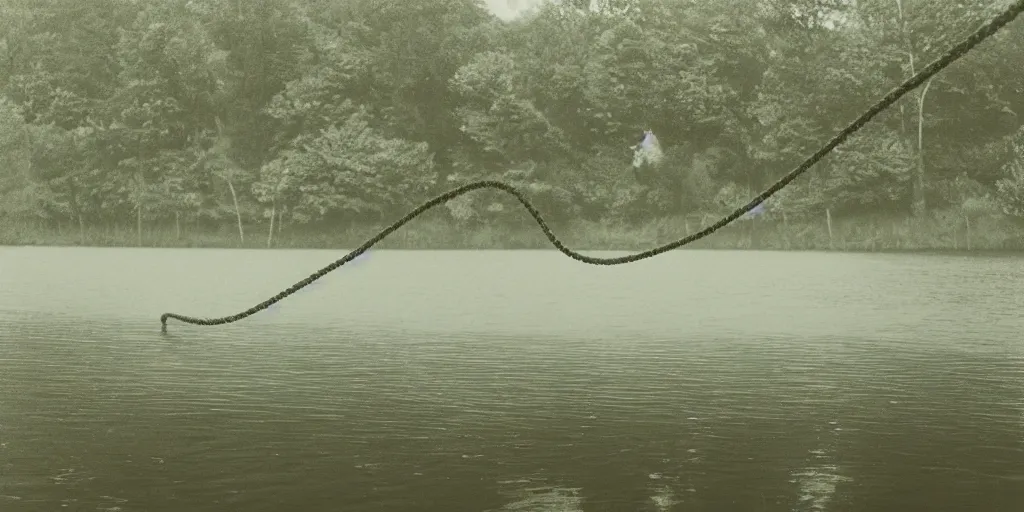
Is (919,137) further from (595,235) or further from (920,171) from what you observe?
(595,235)

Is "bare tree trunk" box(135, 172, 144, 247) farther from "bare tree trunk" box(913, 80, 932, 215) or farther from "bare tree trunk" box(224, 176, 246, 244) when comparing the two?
"bare tree trunk" box(913, 80, 932, 215)

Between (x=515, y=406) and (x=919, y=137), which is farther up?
(x=919, y=137)

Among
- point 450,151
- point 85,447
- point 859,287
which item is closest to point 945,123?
point 450,151

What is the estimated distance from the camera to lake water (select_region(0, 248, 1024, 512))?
898 centimetres

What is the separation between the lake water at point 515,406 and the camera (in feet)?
29.5

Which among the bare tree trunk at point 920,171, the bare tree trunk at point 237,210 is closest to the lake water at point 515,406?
the bare tree trunk at point 920,171

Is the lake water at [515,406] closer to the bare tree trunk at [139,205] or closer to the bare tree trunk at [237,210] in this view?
the bare tree trunk at [237,210]

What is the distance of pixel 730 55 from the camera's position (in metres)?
77.1

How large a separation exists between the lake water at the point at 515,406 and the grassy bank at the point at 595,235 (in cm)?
4089

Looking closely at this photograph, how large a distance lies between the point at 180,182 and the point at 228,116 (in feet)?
20.5

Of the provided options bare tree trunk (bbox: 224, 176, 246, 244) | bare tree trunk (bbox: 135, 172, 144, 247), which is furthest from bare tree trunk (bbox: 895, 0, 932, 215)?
bare tree trunk (bbox: 135, 172, 144, 247)

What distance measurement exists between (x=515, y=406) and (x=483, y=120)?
2545 inches

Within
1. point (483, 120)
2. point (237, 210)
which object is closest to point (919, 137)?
point (483, 120)

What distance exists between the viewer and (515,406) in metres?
12.8
